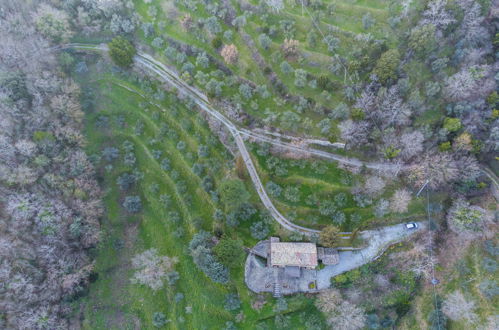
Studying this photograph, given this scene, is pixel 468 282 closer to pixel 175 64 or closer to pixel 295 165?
pixel 295 165

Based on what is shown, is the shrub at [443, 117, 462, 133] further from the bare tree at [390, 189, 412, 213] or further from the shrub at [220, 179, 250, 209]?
the shrub at [220, 179, 250, 209]

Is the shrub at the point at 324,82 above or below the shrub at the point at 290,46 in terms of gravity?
below

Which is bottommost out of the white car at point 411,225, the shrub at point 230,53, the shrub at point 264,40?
the white car at point 411,225

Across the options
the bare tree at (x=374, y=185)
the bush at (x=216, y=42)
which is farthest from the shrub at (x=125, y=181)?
the bare tree at (x=374, y=185)

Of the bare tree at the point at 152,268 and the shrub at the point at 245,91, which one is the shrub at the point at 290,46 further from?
the bare tree at the point at 152,268

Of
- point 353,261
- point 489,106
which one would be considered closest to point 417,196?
point 353,261

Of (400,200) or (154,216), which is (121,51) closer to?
(154,216)
